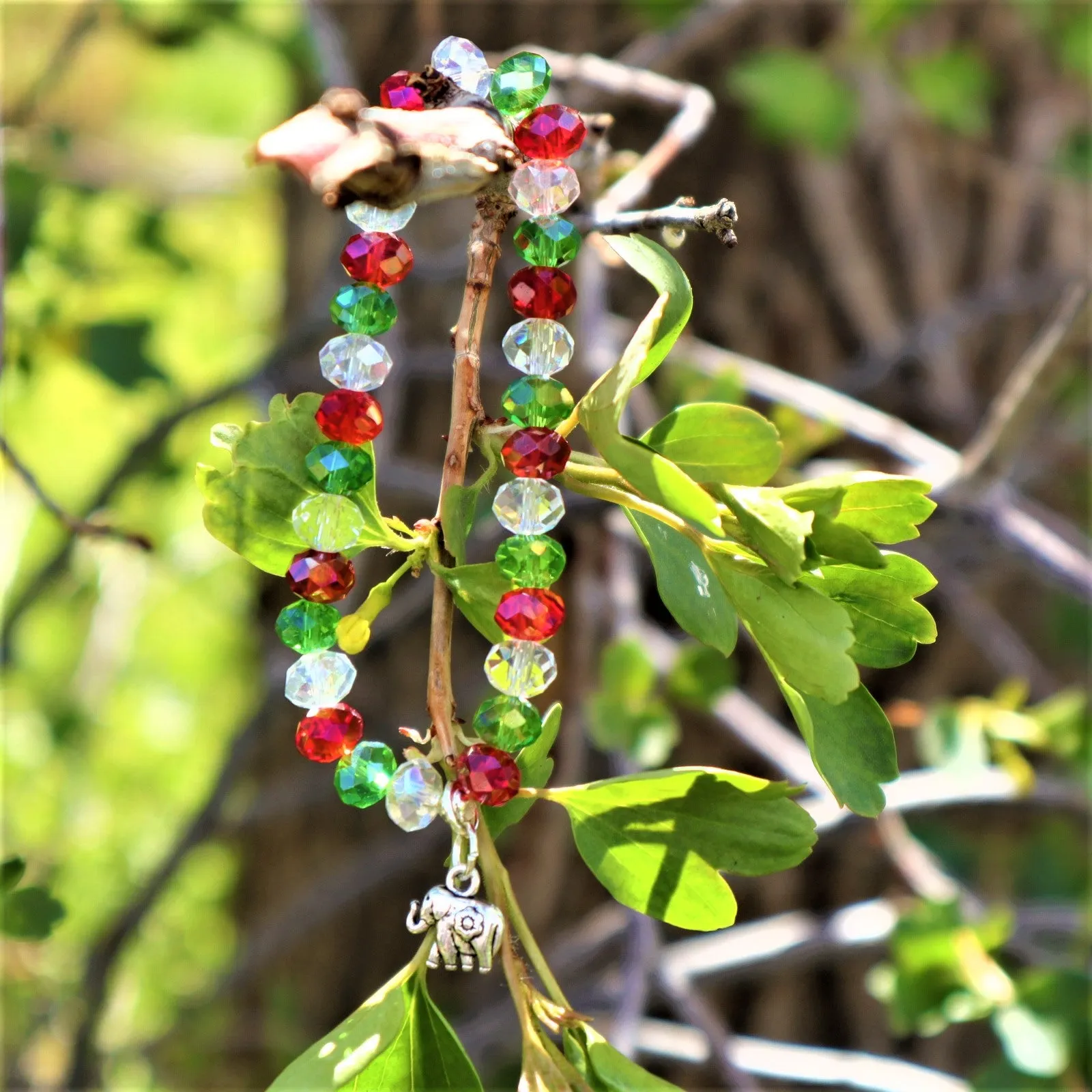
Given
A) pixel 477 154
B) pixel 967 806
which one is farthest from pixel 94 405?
pixel 477 154

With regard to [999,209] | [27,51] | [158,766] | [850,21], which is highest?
[850,21]

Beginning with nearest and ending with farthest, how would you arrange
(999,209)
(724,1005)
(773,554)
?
(773,554), (724,1005), (999,209)

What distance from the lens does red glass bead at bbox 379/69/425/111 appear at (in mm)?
374

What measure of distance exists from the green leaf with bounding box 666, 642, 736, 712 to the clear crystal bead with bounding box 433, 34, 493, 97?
44cm

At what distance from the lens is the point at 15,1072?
1135mm

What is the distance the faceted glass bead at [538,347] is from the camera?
0.39 meters

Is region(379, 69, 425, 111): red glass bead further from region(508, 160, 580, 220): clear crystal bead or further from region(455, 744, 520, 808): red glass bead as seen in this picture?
region(455, 744, 520, 808): red glass bead

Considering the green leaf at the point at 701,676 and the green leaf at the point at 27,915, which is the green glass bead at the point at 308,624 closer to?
the green leaf at the point at 27,915

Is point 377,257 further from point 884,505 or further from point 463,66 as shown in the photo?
point 884,505

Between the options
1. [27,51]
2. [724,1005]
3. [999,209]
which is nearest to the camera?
[724,1005]

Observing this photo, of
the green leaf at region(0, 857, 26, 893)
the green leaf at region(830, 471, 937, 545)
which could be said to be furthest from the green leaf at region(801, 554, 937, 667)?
the green leaf at region(0, 857, 26, 893)

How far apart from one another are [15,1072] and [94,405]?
114 centimetres

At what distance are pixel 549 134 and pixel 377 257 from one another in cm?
7

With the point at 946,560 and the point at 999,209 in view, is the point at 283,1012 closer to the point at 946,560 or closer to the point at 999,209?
the point at 946,560
